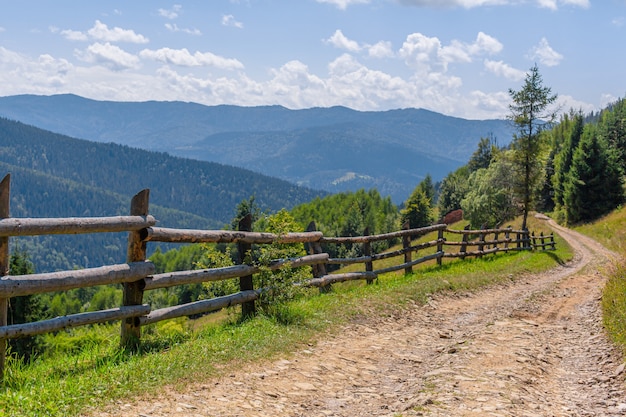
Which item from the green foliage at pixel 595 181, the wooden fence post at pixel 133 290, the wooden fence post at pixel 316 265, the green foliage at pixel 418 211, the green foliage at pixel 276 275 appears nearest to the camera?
the wooden fence post at pixel 133 290

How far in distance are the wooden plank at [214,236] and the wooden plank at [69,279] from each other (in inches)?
19.2

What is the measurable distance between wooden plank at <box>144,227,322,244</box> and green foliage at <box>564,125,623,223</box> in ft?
190

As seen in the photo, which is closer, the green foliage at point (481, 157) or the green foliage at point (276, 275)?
the green foliage at point (276, 275)

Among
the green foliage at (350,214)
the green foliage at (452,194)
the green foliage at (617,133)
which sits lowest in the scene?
the green foliage at (350,214)

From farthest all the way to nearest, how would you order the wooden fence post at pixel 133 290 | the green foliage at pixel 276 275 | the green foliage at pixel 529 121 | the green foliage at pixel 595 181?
the green foliage at pixel 595 181, the green foliage at pixel 529 121, the green foliage at pixel 276 275, the wooden fence post at pixel 133 290

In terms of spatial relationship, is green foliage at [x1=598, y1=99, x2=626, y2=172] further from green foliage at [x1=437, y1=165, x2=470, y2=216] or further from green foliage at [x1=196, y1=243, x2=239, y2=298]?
green foliage at [x1=196, y1=243, x2=239, y2=298]

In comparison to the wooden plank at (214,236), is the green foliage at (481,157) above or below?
above

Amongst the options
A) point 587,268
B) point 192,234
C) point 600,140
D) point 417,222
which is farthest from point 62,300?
point 192,234

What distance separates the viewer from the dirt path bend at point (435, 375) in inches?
251

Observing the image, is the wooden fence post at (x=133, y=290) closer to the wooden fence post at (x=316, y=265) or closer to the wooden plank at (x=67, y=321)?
the wooden plank at (x=67, y=321)

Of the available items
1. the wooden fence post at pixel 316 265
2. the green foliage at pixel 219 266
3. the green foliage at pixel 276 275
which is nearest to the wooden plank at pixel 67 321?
the green foliage at pixel 219 266

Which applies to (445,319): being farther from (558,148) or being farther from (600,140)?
(558,148)

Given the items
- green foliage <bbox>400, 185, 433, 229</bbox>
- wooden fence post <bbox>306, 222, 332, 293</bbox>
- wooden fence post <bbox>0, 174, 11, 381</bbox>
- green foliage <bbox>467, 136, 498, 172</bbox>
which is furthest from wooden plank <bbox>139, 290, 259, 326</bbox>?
green foliage <bbox>467, 136, 498, 172</bbox>

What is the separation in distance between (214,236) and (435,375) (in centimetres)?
428
